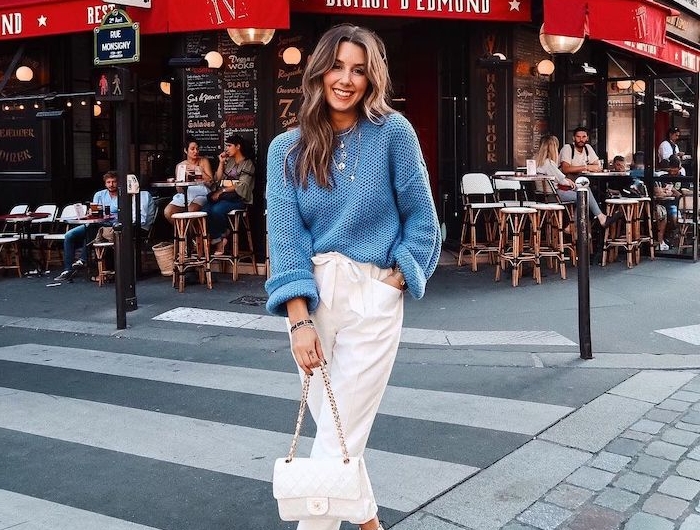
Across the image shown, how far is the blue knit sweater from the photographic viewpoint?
2.66 m

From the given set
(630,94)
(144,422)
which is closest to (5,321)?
(144,422)

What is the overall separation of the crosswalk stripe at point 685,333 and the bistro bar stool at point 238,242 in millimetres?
5260

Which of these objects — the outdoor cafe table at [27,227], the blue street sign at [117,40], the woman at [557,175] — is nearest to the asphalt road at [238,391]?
the woman at [557,175]

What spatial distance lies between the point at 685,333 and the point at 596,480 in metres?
3.70

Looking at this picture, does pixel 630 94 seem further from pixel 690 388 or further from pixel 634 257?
pixel 690 388

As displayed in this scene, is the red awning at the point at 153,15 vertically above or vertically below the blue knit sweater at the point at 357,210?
above

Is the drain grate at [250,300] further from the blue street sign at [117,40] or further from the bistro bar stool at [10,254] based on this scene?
the bistro bar stool at [10,254]

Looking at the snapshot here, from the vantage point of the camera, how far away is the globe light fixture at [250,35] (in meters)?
9.56

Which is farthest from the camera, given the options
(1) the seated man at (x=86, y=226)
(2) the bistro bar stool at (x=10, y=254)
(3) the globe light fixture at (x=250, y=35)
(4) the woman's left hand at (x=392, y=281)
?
(2) the bistro bar stool at (x=10, y=254)

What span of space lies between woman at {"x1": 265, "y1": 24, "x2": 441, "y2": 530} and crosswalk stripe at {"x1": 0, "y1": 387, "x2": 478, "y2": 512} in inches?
45.4

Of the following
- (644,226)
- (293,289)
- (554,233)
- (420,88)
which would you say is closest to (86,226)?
(420,88)

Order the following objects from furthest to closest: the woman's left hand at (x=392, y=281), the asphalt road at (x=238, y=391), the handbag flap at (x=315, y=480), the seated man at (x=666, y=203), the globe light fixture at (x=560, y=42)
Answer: the seated man at (x=666, y=203), the globe light fixture at (x=560, y=42), the asphalt road at (x=238, y=391), the woman's left hand at (x=392, y=281), the handbag flap at (x=315, y=480)

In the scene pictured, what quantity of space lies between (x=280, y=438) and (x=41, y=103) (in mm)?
10029

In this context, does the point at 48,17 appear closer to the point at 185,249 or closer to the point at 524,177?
the point at 185,249
